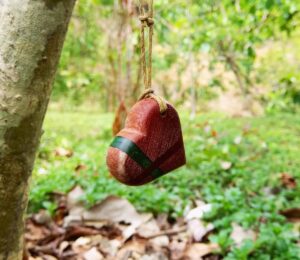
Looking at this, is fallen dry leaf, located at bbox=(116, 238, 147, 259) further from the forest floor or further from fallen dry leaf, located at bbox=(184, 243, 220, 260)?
fallen dry leaf, located at bbox=(184, 243, 220, 260)

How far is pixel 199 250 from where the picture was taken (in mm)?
2047

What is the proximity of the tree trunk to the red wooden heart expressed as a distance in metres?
0.23

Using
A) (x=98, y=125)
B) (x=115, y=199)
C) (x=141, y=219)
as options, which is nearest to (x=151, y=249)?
(x=141, y=219)

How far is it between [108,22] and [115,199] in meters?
5.85

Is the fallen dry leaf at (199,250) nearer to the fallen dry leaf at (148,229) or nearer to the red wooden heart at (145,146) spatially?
the fallen dry leaf at (148,229)

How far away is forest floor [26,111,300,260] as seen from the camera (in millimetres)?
2039

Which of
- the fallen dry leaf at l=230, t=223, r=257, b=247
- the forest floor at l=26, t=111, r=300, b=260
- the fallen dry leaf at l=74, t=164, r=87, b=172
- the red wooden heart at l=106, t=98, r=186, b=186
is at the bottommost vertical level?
the fallen dry leaf at l=74, t=164, r=87, b=172

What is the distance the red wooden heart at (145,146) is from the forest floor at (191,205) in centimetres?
85

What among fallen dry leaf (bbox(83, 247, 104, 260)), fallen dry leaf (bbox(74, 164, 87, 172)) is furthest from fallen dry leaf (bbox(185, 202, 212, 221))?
fallen dry leaf (bbox(74, 164, 87, 172))

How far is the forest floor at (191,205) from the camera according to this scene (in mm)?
2039

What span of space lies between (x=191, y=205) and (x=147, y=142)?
150cm

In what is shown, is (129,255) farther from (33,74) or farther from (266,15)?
(266,15)

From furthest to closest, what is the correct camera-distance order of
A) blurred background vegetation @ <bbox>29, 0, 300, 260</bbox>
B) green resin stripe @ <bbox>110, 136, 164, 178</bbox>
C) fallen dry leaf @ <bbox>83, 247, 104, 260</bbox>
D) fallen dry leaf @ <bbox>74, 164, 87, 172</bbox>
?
1. fallen dry leaf @ <bbox>74, 164, 87, 172</bbox>
2. blurred background vegetation @ <bbox>29, 0, 300, 260</bbox>
3. fallen dry leaf @ <bbox>83, 247, 104, 260</bbox>
4. green resin stripe @ <bbox>110, 136, 164, 178</bbox>

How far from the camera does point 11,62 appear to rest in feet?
3.66
